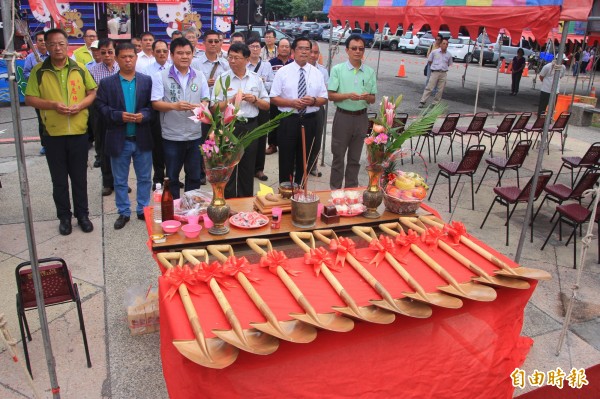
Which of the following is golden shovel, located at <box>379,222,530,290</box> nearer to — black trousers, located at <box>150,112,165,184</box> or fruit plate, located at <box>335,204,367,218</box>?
fruit plate, located at <box>335,204,367,218</box>

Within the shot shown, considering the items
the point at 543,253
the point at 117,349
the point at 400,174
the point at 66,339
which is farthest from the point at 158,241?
the point at 543,253

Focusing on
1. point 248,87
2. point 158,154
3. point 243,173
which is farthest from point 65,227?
point 248,87

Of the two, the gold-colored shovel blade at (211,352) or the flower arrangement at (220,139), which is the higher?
the flower arrangement at (220,139)

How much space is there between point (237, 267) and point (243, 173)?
8.53 ft

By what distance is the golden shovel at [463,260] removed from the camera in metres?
2.90

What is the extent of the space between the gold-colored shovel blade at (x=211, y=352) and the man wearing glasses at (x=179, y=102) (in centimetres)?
315

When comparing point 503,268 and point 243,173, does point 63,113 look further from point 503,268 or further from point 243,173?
point 503,268

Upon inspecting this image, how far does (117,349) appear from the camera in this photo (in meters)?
3.43

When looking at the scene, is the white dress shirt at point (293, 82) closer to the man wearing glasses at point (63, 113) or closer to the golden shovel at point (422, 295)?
the man wearing glasses at point (63, 113)

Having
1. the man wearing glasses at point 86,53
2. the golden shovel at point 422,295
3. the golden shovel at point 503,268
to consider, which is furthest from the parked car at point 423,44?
the golden shovel at point 422,295

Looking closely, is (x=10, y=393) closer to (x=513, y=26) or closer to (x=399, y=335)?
(x=399, y=335)

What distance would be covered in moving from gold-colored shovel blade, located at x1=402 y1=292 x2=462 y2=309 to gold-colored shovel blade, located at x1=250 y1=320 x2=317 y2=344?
64 cm

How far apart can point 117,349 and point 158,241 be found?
908 millimetres

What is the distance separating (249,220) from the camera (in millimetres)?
3568
